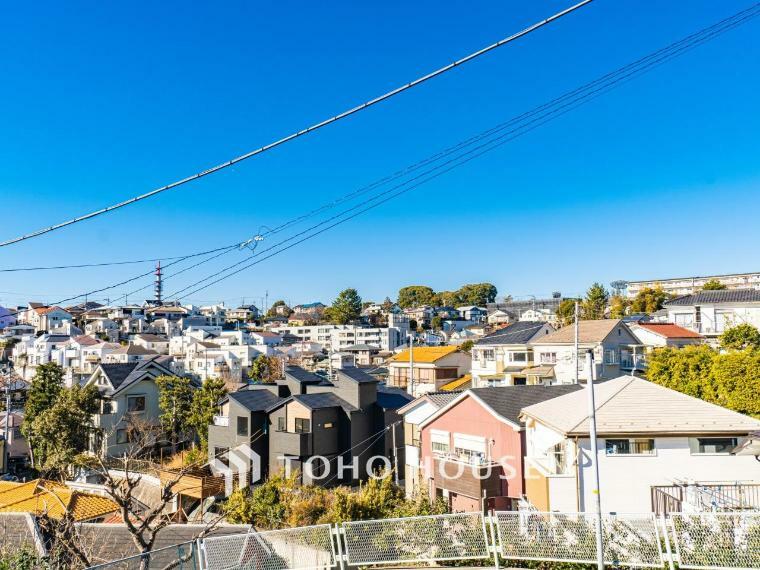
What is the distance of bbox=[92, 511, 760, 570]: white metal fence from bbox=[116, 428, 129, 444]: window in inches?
848

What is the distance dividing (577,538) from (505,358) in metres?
22.0

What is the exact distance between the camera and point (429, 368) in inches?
1230

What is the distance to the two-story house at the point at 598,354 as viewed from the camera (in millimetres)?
24797

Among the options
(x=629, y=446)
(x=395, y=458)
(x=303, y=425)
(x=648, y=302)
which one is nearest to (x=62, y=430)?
(x=303, y=425)

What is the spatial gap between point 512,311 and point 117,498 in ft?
250

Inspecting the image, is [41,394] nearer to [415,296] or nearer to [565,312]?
[565,312]

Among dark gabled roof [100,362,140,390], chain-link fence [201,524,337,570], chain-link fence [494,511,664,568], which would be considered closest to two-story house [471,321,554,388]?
dark gabled roof [100,362,140,390]

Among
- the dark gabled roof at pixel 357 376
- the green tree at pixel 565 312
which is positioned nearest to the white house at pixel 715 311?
the green tree at pixel 565 312

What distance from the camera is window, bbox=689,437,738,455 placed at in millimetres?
10633

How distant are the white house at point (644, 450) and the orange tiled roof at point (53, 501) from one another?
36.7 ft

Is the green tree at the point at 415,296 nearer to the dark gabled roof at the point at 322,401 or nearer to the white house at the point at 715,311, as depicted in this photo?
the white house at the point at 715,311

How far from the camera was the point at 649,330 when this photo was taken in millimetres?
26328

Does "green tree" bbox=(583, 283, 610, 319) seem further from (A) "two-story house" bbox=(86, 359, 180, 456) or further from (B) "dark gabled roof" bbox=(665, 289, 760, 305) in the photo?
(A) "two-story house" bbox=(86, 359, 180, 456)

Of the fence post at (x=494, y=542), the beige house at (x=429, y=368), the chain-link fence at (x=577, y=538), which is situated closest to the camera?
the chain-link fence at (x=577, y=538)
